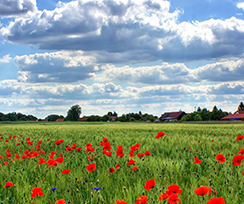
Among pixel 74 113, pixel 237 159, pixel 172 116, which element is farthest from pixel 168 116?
pixel 237 159

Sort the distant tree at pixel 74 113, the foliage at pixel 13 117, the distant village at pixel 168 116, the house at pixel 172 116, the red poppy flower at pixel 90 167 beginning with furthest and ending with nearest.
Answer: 1. the distant tree at pixel 74 113
2. the foliage at pixel 13 117
3. the house at pixel 172 116
4. the distant village at pixel 168 116
5. the red poppy flower at pixel 90 167

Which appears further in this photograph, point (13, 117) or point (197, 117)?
point (13, 117)

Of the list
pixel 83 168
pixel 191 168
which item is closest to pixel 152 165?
pixel 191 168

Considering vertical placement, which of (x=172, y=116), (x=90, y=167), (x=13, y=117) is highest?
(x=90, y=167)

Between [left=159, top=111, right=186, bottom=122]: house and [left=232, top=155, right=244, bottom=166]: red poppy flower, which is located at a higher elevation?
[left=232, top=155, right=244, bottom=166]: red poppy flower

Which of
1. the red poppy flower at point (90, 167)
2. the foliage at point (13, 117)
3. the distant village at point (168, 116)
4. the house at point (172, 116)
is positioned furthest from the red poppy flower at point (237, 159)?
the foliage at point (13, 117)

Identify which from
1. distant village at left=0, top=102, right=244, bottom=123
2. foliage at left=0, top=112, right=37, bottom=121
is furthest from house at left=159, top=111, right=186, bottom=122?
foliage at left=0, top=112, right=37, bottom=121

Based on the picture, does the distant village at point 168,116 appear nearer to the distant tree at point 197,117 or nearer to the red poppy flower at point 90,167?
the distant tree at point 197,117

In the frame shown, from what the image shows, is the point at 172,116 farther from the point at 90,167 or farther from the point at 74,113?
the point at 90,167

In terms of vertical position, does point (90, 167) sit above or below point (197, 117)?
above

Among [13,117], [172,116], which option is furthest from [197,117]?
[13,117]

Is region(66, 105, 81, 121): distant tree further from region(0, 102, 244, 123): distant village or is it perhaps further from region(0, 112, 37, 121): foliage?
region(0, 112, 37, 121): foliage

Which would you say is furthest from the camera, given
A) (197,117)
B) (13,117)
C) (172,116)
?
(13,117)

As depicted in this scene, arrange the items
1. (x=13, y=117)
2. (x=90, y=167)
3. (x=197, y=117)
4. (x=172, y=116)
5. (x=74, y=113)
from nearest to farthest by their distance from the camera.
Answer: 1. (x=90, y=167)
2. (x=197, y=117)
3. (x=172, y=116)
4. (x=13, y=117)
5. (x=74, y=113)
